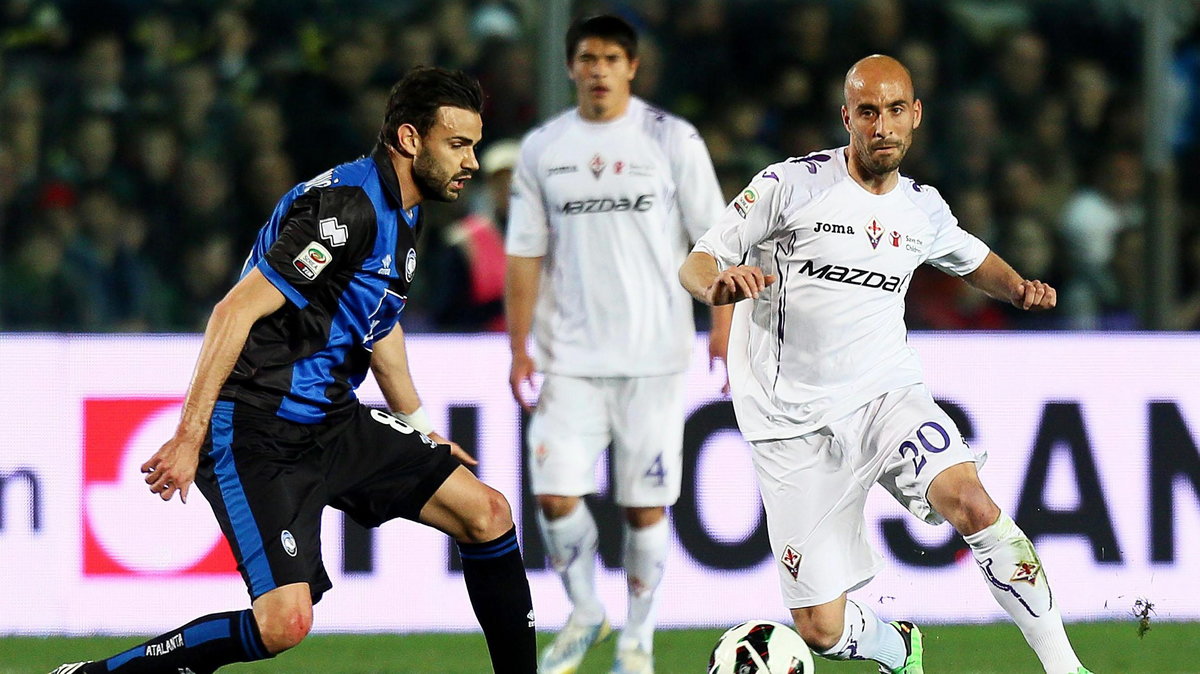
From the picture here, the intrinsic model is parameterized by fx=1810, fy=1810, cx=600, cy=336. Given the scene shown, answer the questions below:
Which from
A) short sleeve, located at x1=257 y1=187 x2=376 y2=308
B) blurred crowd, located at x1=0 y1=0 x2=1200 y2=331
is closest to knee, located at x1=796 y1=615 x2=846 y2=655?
short sleeve, located at x1=257 y1=187 x2=376 y2=308

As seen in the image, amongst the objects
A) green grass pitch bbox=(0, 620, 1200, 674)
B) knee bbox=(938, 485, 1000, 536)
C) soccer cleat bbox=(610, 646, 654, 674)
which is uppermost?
knee bbox=(938, 485, 1000, 536)

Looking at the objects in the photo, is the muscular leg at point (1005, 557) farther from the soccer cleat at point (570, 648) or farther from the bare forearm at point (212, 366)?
the bare forearm at point (212, 366)

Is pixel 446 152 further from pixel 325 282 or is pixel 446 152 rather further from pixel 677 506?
pixel 677 506

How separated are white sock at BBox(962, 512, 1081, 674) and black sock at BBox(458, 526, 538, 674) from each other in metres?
1.21

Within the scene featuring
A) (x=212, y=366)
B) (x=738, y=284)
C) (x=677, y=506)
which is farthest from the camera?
(x=677, y=506)

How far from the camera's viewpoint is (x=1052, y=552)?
7.09 m

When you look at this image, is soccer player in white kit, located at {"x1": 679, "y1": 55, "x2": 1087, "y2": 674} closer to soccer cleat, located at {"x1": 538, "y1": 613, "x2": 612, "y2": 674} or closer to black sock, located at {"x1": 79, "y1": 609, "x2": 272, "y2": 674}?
soccer cleat, located at {"x1": 538, "y1": 613, "x2": 612, "y2": 674}

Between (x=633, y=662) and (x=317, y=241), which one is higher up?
(x=317, y=241)

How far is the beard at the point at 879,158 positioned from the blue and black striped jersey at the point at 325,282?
49.2 inches

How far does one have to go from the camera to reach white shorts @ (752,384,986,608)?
4969mm

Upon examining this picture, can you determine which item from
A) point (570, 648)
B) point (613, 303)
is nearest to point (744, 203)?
point (613, 303)

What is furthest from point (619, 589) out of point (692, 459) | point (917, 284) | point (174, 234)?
point (174, 234)

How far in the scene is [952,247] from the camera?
17.1ft

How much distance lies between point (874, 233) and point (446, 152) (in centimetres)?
120
